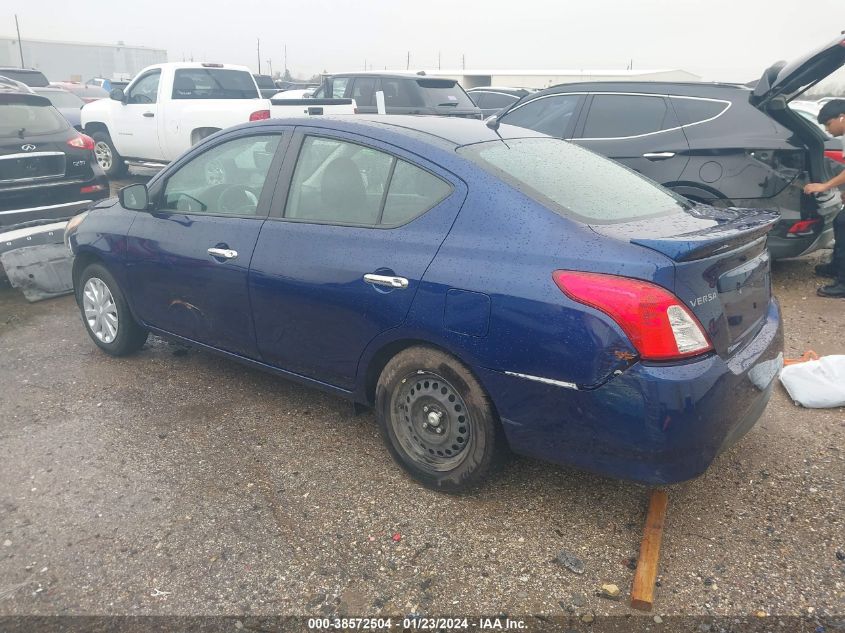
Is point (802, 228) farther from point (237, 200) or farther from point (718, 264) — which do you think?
point (237, 200)

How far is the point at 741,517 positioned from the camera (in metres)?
3.00

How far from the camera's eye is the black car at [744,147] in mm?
5758

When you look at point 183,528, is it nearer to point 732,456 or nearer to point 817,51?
point 732,456

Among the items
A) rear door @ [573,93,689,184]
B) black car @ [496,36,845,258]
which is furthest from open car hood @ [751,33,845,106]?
rear door @ [573,93,689,184]

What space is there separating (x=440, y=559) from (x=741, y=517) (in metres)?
1.33

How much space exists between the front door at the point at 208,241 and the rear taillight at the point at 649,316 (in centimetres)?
197

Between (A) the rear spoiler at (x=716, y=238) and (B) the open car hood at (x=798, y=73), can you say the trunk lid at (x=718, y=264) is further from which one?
(B) the open car hood at (x=798, y=73)

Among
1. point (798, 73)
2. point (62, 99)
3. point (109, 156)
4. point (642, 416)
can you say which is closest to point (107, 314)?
point (642, 416)

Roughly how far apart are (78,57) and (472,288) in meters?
85.3

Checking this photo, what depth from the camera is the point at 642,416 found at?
2.50 meters

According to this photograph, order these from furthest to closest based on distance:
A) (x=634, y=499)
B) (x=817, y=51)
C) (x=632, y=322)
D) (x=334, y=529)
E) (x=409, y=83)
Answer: (x=409, y=83) < (x=817, y=51) < (x=634, y=499) < (x=334, y=529) < (x=632, y=322)

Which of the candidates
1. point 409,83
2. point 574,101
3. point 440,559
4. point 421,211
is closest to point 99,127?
point 409,83

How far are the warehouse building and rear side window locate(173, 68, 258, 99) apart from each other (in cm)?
6593

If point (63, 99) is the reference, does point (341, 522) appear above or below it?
below
